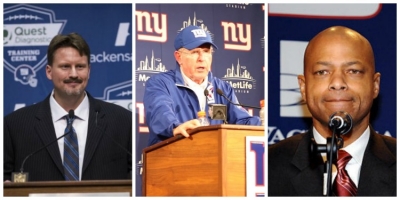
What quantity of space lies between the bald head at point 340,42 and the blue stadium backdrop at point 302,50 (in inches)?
1.3

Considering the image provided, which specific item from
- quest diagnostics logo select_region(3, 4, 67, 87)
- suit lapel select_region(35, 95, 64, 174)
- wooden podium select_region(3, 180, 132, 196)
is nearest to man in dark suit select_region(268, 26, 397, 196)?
wooden podium select_region(3, 180, 132, 196)

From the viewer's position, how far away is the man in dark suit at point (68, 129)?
6.68 meters

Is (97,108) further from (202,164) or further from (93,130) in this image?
(202,164)

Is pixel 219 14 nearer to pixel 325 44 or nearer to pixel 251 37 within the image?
pixel 251 37

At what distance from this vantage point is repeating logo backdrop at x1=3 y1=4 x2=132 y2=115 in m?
6.93

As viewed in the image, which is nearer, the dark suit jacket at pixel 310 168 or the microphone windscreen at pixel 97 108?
the dark suit jacket at pixel 310 168

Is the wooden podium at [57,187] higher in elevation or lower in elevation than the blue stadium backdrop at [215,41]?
lower

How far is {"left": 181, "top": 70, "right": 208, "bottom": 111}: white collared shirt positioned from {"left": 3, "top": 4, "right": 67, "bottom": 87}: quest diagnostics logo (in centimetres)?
101

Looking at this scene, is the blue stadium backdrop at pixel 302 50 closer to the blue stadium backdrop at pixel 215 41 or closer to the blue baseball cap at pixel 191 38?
the blue stadium backdrop at pixel 215 41

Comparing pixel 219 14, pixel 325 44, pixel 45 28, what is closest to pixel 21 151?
pixel 45 28

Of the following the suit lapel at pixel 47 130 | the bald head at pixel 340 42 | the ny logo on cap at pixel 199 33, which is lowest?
the suit lapel at pixel 47 130

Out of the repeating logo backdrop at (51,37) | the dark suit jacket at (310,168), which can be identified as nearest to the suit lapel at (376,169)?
the dark suit jacket at (310,168)

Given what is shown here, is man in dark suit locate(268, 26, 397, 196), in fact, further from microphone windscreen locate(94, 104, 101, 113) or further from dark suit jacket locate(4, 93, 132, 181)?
microphone windscreen locate(94, 104, 101, 113)

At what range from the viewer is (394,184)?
6094mm
